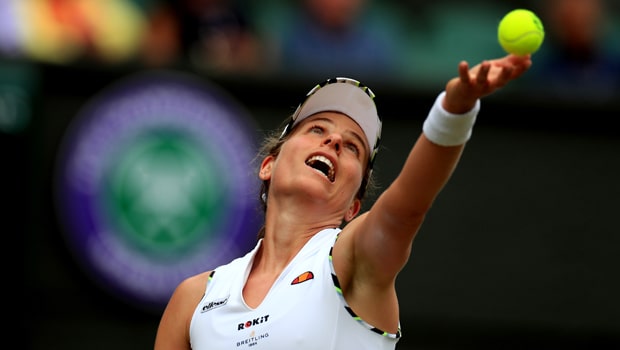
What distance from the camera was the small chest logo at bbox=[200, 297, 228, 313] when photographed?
4102mm

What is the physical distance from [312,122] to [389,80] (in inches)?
132

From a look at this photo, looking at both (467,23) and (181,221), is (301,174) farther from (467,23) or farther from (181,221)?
(467,23)

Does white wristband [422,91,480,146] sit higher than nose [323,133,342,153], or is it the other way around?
nose [323,133,342,153]

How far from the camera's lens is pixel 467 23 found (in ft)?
35.7

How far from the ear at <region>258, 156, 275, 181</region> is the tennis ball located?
5.55ft

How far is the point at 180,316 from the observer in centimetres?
432

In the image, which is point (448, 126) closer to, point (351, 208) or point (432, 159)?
point (432, 159)

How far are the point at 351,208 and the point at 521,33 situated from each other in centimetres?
156

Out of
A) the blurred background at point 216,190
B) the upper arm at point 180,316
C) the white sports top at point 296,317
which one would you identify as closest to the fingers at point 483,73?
the white sports top at point 296,317

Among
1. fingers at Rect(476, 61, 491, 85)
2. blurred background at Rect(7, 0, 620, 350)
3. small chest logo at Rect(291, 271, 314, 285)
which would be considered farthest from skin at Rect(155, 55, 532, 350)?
blurred background at Rect(7, 0, 620, 350)

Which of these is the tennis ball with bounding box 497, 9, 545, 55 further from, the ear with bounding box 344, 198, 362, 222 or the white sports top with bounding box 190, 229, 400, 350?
the ear with bounding box 344, 198, 362, 222

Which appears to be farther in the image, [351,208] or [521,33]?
[351,208]

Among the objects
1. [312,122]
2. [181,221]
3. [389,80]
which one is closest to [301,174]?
[312,122]

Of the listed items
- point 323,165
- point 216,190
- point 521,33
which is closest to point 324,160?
point 323,165
